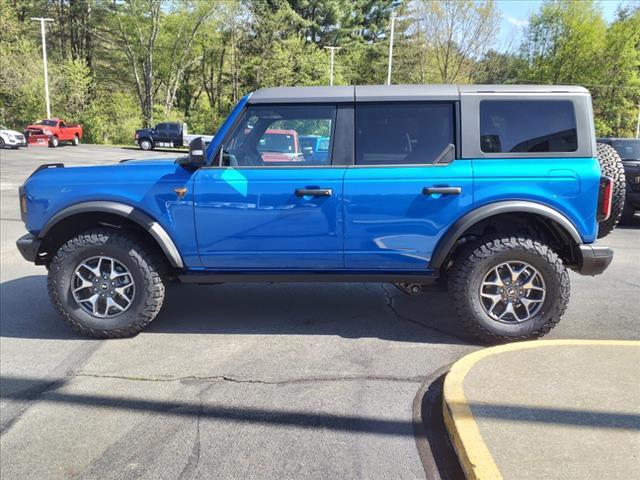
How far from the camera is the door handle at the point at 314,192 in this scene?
3.96 m

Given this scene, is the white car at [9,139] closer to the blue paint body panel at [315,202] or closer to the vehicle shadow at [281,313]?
the vehicle shadow at [281,313]

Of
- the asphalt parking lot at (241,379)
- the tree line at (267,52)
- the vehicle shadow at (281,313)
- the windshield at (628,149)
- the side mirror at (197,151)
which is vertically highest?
the tree line at (267,52)

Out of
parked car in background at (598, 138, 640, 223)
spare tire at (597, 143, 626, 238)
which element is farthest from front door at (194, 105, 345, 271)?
parked car in background at (598, 138, 640, 223)

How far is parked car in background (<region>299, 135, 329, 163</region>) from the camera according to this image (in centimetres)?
409

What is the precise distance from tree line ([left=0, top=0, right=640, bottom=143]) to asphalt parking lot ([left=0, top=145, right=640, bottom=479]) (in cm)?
4075

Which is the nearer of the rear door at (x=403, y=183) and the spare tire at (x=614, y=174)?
the rear door at (x=403, y=183)

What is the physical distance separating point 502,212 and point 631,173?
721 centimetres

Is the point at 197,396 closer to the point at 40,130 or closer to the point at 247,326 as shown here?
the point at 247,326

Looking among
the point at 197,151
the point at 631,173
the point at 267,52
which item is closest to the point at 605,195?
the point at 197,151

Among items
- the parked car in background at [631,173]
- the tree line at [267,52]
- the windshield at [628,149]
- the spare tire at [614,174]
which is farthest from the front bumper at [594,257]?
the tree line at [267,52]

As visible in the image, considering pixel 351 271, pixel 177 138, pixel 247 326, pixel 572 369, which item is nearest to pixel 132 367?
pixel 247 326

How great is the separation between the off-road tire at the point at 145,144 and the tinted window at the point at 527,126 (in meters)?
33.9

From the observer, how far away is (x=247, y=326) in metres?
4.66

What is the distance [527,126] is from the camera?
4012 millimetres
